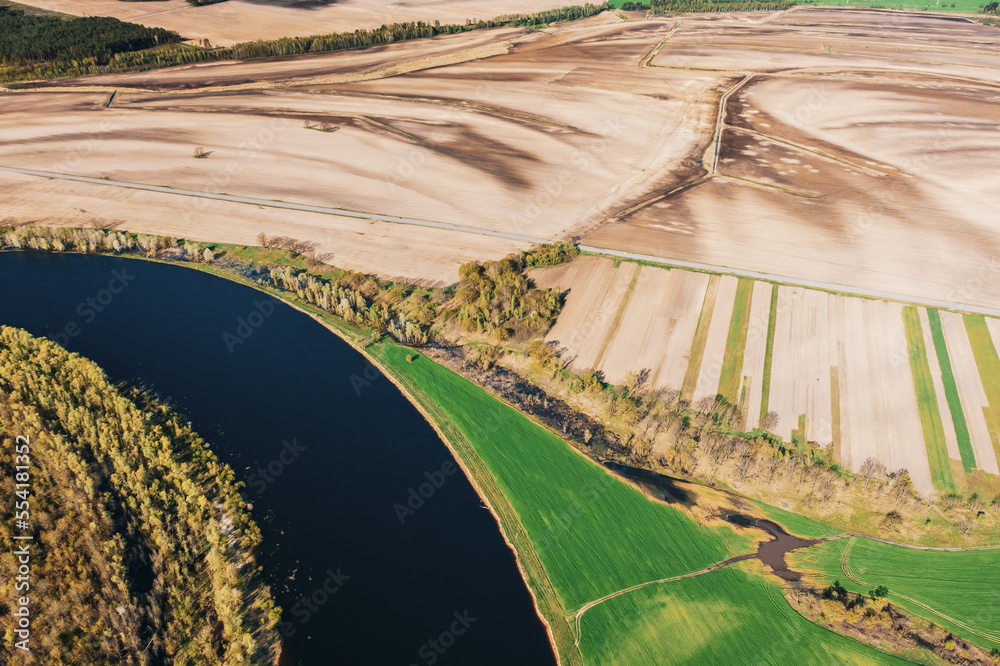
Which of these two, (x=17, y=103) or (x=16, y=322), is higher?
(x=17, y=103)

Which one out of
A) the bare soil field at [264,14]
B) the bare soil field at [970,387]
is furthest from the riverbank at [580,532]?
the bare soil field at [264,14]

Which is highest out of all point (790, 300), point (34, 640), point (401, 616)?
point (790, 300)

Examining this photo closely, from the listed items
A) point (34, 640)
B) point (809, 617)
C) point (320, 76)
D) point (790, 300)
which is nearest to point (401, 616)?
point (34, 640)

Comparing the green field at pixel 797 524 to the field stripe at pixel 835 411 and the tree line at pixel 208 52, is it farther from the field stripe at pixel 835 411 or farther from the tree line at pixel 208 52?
the tree line at pixel 208 52

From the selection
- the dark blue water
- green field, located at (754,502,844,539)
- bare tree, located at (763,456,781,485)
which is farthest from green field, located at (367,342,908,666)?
bare tree, located at (763,456,781,485)

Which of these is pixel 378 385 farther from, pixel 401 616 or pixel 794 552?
pixel 794 552

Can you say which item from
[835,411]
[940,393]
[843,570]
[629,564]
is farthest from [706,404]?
[940,393]
